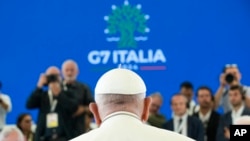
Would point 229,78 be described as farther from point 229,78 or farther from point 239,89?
point 239,89

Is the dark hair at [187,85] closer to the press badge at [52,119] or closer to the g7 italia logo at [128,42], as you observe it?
the g7 italia logo at [128,42]

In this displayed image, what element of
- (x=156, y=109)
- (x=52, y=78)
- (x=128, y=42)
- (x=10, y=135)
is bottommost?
(x=10, y=135)

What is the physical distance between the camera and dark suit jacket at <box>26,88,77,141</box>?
1027 centimetres

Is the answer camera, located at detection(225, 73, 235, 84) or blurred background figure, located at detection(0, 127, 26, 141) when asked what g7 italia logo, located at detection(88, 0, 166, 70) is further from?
blurred background figure, located at detection(0, 127, 26, 141)

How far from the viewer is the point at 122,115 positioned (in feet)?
12.3

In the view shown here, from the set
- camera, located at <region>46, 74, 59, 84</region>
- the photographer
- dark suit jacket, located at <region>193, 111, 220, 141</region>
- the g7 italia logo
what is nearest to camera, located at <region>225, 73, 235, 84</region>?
the photographer

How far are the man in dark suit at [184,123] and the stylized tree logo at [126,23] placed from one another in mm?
2976

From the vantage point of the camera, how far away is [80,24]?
42.4 ft

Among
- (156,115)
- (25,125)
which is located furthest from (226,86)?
(25,125)

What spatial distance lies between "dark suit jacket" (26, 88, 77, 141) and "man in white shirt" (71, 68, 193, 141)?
6334mm

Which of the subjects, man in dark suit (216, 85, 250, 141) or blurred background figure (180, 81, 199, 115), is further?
blurred background figure (180, 81, 199, 115)

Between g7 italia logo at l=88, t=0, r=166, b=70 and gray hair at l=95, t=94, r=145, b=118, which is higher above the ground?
g7 italia logo at l=88, t=0, r=166, b=70

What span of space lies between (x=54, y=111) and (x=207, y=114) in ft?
6.61

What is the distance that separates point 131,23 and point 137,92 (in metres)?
9.25
